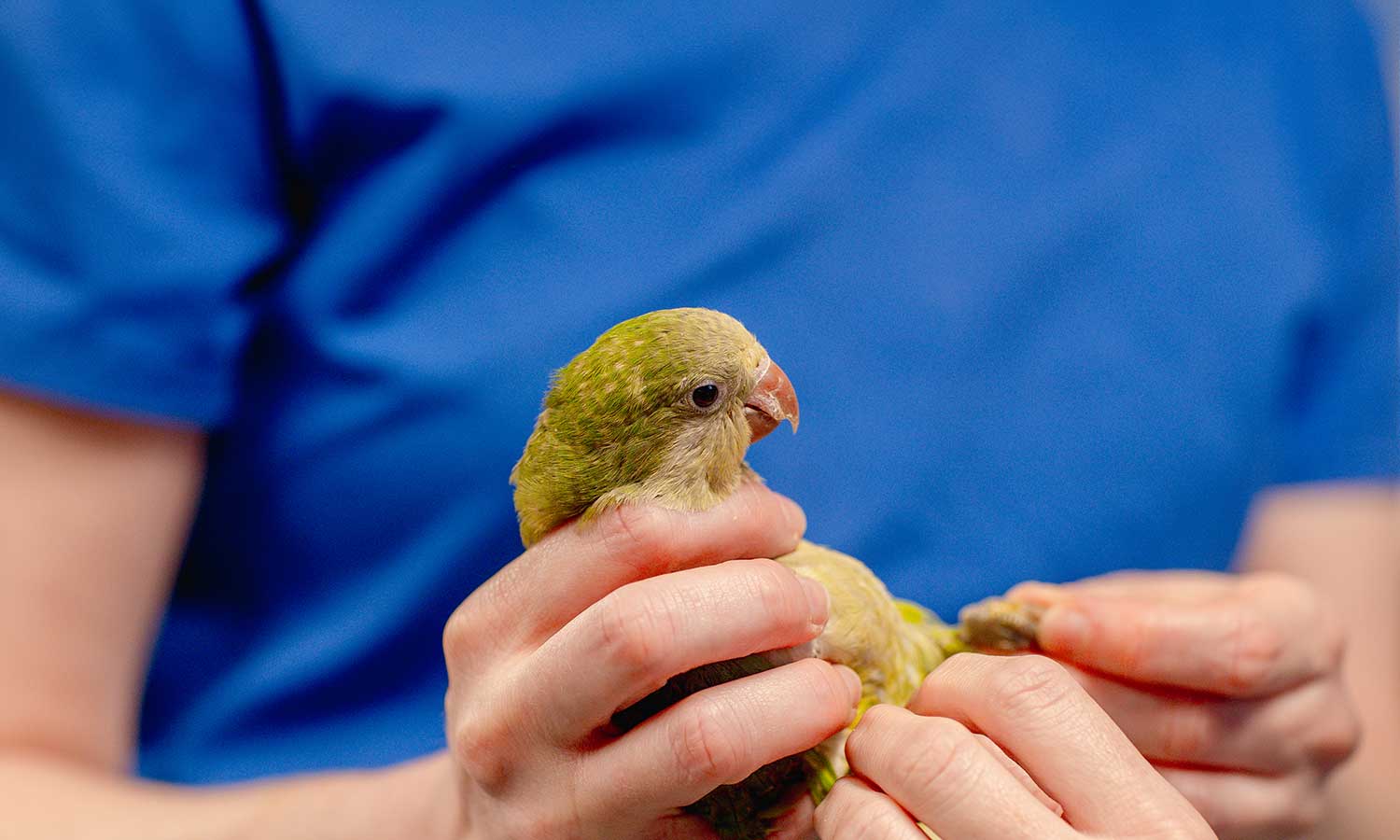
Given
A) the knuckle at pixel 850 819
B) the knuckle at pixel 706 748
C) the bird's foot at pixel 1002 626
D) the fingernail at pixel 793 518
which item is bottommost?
the knuckle at pixel 850 819

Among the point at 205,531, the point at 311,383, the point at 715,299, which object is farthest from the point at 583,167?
the point at 205,531

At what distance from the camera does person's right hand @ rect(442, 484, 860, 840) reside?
1.09 m

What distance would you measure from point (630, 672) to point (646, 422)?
1.06 ft

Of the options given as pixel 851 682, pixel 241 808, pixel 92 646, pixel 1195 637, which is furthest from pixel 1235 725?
pixel 92 646

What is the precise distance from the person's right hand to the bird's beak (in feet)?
0.39

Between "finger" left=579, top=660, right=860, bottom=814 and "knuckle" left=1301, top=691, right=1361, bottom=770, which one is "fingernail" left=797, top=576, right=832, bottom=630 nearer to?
"finger" left=579, top=660, right=860, bottom=814

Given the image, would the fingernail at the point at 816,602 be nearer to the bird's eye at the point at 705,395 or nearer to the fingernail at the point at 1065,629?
the bird's eye at the point at 705,395

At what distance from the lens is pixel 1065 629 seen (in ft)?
4.89

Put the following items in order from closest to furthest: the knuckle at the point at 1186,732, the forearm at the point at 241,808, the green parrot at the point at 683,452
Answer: the green parrot at the point at 683,452
the forearm at the point at 241,808
the knuckle at the point at 1186,732

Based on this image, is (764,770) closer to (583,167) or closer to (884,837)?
(884,837)

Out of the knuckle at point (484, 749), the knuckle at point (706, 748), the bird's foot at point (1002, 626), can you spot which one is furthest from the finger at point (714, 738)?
the bird's foot at point (1002, 626)

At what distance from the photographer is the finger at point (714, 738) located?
3.58 feet

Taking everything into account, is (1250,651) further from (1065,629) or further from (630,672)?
(630,672)

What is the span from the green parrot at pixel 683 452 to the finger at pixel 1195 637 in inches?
14.4
